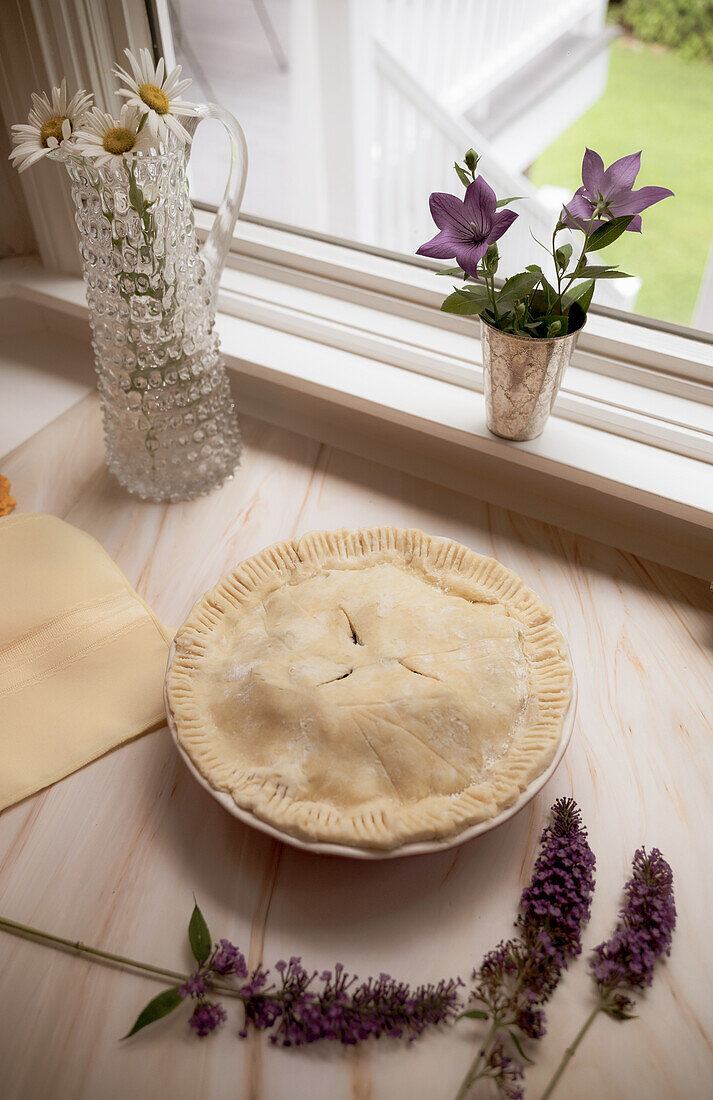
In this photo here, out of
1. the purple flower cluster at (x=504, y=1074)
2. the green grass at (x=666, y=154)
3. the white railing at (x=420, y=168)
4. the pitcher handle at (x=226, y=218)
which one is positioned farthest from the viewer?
the white railing at (x=420, y=168)

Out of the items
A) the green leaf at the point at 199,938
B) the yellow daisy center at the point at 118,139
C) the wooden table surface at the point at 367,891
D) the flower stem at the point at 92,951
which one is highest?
the yellow daisy center at the point at 118,139

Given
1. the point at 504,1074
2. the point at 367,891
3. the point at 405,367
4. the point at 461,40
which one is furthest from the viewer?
the point at 461,40

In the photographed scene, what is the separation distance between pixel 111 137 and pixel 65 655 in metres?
0.50

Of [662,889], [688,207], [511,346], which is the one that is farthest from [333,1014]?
[688,207]

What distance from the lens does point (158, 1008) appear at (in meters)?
0.59

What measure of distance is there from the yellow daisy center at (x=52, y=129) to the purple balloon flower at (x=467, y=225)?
0.35 meters

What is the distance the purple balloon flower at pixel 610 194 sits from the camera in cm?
74

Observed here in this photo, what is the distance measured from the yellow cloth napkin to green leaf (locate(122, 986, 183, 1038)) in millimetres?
223

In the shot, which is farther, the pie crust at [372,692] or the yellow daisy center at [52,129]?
the yellow daisy center at [52,129]

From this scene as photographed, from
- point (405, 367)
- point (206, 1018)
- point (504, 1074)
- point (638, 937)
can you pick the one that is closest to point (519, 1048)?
point (504, 1074)

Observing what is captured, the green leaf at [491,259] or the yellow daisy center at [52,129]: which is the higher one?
the yellow daisy center at [52,129]

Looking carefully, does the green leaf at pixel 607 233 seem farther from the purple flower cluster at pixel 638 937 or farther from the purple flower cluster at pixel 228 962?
→ the purple flower cluster at pixel 228 962

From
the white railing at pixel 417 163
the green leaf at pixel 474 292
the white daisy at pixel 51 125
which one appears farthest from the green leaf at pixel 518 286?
the white railing at pixel 417 163

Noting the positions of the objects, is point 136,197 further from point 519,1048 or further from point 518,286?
point 519,1048
